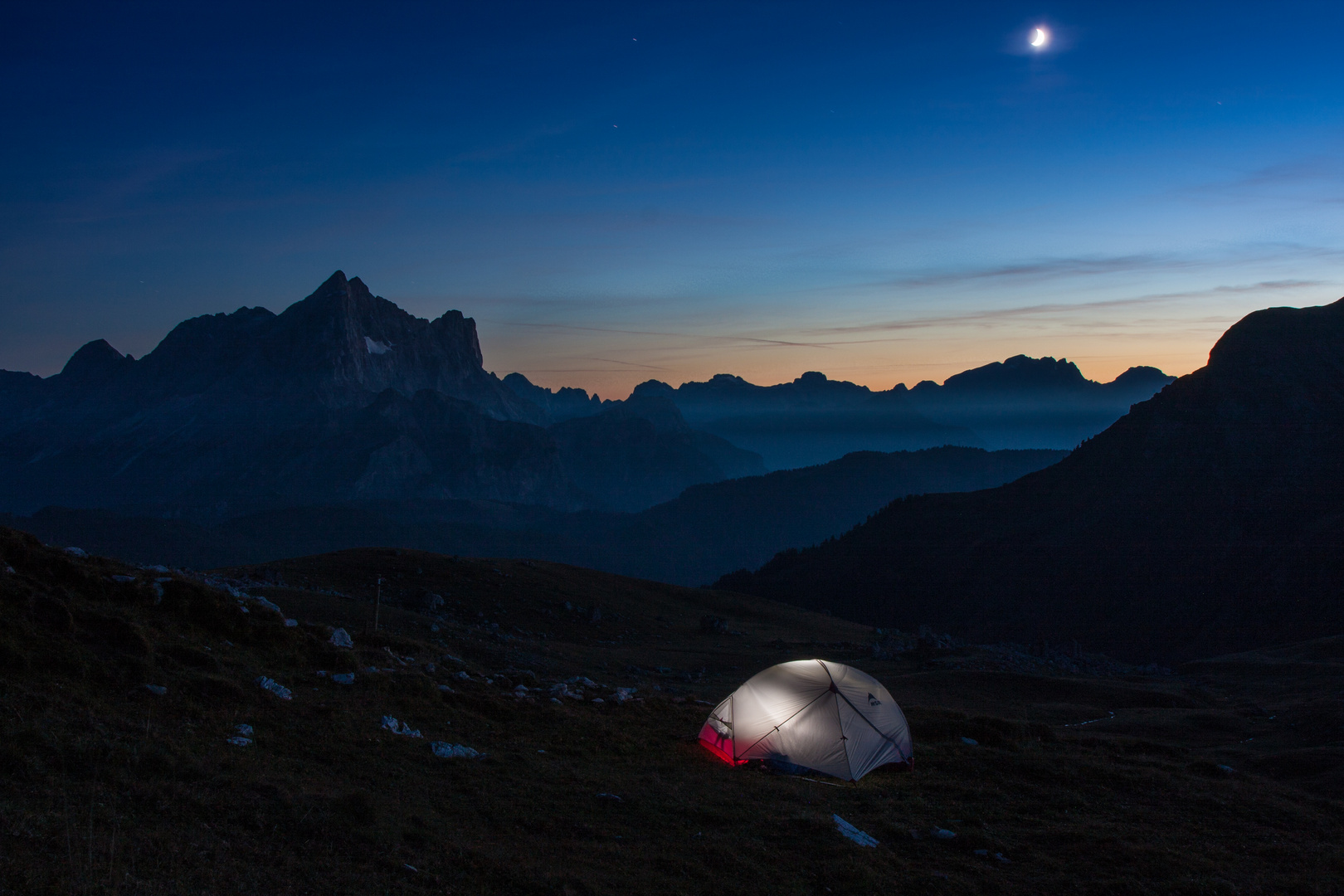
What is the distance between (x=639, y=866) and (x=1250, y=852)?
37.5ft

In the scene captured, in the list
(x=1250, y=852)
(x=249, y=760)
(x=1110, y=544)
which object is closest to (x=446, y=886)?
(x=249, y=760)

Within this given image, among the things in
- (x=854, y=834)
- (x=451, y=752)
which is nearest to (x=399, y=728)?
(x=451, y=752)

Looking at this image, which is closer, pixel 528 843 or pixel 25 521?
pixel 528 843

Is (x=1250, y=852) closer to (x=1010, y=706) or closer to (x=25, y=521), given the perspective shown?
(x=1010, y=706)

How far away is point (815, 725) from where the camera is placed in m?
18.1

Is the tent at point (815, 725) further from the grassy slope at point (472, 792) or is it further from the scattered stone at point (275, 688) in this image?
the scattered stone at point (275, 688)

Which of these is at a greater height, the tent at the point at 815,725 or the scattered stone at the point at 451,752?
the scattered stone at the point at 451,752

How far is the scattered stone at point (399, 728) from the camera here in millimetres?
15023

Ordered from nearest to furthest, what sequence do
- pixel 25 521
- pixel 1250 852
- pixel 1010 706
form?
pixel 1250 852 < pixel 1010 706 < pixel 25 521

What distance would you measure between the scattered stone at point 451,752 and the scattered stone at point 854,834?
22.4ft

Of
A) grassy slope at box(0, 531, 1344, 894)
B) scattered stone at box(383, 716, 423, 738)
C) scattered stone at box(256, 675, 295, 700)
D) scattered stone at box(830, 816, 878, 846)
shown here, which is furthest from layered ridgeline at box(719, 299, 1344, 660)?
scattered stone at box(256, 675, 295, 700)

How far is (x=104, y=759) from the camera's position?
1007cm

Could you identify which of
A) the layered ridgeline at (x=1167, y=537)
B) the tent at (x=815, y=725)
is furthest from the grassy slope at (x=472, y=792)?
the layered ridgeline at (x=1167, y=537)

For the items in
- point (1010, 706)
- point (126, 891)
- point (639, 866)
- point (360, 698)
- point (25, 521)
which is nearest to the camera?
point (126, 891)
